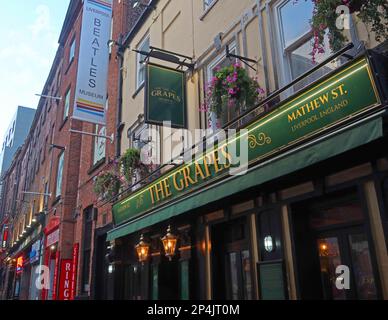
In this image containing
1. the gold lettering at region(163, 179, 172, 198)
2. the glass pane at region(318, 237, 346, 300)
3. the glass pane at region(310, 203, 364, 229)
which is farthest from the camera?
the gold lettering at region(163, 179, 172, 198)

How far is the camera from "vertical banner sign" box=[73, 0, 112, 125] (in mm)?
13359

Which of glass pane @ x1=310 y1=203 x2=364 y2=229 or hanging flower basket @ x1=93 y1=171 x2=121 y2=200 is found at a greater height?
hanging flower basket @ x1=93 y1=171 x2=121 y2=200

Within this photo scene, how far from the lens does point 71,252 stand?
16516mm

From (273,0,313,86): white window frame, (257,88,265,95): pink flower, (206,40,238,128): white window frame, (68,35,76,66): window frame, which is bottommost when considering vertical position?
(257,88,265,95): pink flower

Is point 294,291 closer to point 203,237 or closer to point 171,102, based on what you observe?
point 203,237

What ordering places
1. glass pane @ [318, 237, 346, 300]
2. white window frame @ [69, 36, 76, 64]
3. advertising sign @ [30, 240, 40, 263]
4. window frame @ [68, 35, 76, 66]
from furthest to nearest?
1. advertising sign @ [30, 240, 40, 263]
2. white window frame @ [69, 36, 76, 64]
3. window frame @ [68, 35, 76, 66]
4. glass pane @ [318, 237, 346, 300]

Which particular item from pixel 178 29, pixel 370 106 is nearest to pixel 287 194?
pixel 370 106

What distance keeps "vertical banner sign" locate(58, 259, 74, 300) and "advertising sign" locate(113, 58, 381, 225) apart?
9081 mm

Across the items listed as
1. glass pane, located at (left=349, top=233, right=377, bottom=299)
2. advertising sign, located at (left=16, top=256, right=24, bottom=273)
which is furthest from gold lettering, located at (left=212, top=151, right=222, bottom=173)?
advertising sign, located at (left=16, top=256, right=24, bottom=273)

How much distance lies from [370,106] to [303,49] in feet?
9.05

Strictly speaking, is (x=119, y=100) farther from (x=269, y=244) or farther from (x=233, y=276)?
(x=269, y=244)

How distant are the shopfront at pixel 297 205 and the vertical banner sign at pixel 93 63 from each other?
18.4 ft

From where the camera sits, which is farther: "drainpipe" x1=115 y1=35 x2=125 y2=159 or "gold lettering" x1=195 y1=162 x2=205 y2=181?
"drainpipe" x1=115 y1=35 x2=125 y2=159

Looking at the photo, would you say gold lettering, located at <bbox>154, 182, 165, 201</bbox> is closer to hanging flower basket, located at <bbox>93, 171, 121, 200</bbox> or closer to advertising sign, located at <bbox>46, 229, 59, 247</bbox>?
hanging flower basket, located at <bbox>93, 171, 121, 200</bbox>
